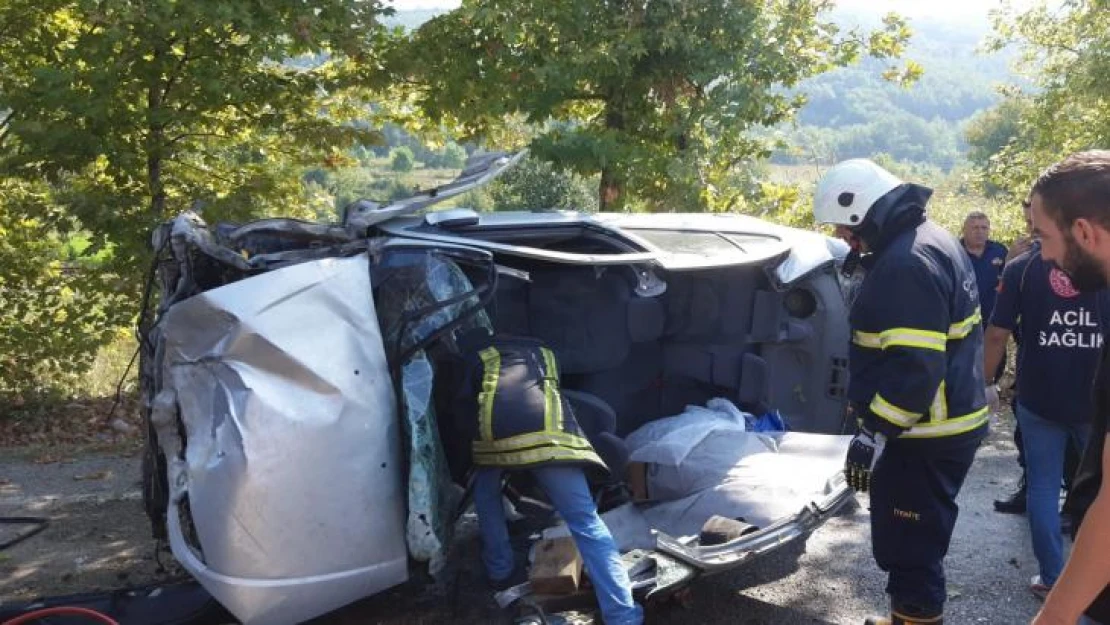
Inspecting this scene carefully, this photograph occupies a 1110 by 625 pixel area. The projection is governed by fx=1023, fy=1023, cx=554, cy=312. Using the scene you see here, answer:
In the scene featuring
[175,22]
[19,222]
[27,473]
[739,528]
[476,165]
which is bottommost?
[27,473]

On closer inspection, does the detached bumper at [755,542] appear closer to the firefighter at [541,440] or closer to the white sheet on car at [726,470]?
the white sheet on car at [726,470]

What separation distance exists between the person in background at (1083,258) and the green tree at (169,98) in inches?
257

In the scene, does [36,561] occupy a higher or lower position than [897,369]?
lower

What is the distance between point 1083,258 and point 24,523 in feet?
18.4

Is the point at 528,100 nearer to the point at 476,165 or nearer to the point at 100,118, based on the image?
the point at 100,118

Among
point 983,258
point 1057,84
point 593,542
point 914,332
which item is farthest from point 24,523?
point 1057,84

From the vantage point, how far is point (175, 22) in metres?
7.41

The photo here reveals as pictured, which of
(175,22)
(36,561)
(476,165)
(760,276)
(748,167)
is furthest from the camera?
(748,167)

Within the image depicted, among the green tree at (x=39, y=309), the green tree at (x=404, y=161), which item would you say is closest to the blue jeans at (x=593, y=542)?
the green tree at (x=39, y=309)

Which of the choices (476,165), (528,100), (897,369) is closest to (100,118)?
(528,100)

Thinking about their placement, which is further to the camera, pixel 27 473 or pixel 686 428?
pixel 27 473

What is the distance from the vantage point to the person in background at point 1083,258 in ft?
6.14

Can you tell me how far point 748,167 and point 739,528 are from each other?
260 inches

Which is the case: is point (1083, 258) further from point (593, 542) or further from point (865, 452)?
point (593, 542)
